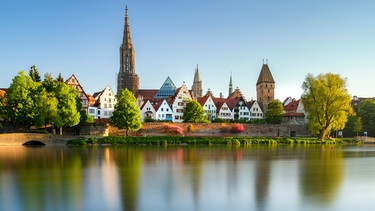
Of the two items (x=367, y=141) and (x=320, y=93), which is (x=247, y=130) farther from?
(x=367, y=141)

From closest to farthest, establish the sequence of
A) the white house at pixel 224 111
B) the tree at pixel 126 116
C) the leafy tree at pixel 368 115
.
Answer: the tree at pixel 126 116 < the leafy tree at pixel 368 115 < the white house at pixel 224 111

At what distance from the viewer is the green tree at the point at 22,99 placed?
46281 mm

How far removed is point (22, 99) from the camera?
46.8 m

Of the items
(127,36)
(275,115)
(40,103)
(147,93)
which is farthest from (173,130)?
(127,36)

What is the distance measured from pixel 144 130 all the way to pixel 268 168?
35.7m

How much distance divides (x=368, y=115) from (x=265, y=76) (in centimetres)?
3314

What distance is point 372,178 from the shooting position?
22.1m

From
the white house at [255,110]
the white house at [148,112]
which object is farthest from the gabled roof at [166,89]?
the white house at [255,110]

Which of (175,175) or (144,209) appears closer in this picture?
(144,209)

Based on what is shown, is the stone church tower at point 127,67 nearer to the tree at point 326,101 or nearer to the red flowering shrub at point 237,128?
the red flowering shrub at point 237,128

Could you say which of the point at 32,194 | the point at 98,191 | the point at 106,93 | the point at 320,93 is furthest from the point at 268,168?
the point at 106,93

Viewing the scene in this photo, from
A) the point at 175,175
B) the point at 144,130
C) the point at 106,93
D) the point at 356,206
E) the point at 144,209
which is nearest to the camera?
the point at 144,209

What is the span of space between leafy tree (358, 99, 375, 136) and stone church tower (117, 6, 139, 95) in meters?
60.3

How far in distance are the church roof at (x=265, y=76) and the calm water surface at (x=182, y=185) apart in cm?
6790
